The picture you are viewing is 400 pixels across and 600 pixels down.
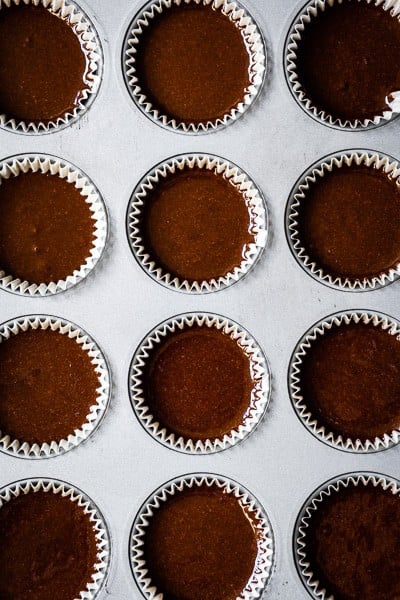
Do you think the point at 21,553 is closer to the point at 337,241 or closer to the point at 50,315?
the point at 50,315

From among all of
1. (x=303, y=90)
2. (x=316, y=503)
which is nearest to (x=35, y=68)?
(x=303, y=90)

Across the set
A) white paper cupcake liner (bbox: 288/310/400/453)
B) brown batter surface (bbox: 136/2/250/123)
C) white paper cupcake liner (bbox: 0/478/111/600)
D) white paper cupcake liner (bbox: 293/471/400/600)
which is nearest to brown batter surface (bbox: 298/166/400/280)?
white paper cupcake liner (bbox: 288/310/400/453)

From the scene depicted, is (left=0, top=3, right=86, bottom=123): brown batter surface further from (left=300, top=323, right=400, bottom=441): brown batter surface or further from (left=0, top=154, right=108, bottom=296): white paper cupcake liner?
(left=300, top=323, right=400, bottom=441): brown batter surface

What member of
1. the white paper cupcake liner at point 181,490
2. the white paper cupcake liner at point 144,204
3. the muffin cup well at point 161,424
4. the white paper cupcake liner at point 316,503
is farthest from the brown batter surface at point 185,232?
the white paper cupcake liner at point 316,503

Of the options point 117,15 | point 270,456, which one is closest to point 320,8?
point 117,15

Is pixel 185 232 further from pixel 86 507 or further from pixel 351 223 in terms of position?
pixel 86 507

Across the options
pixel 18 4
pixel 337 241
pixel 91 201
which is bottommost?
pixel 91 201
